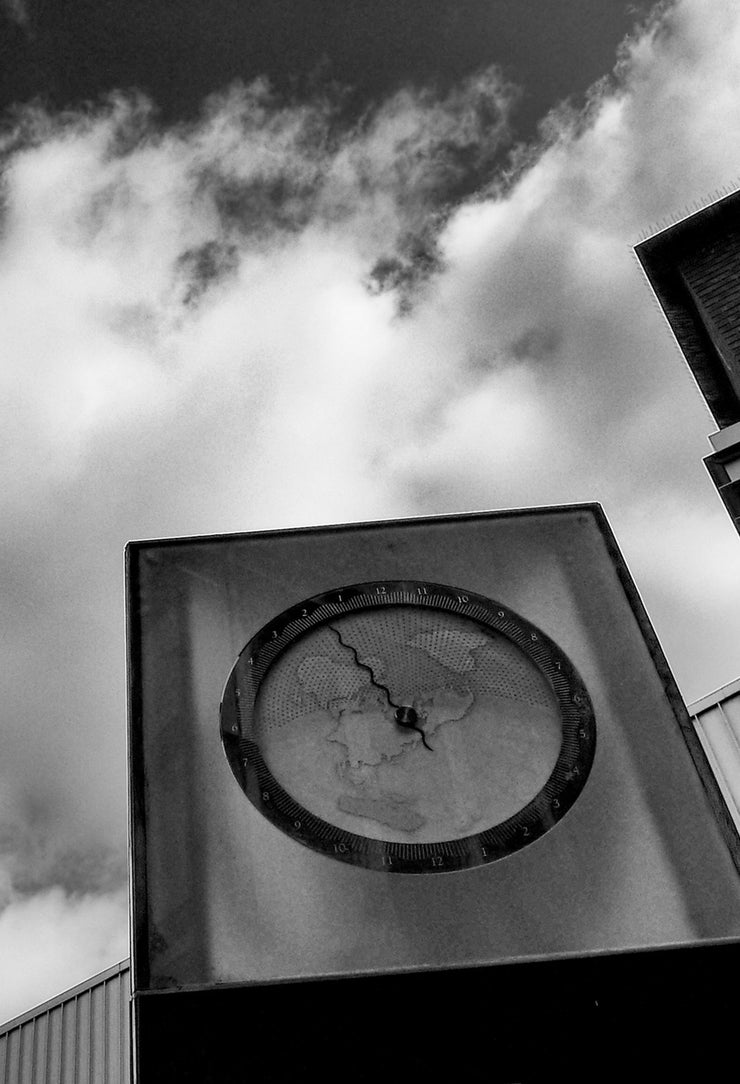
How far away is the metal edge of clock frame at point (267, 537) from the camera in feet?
6.34

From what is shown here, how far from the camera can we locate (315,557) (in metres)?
2.58

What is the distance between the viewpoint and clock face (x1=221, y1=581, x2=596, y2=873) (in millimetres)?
2094

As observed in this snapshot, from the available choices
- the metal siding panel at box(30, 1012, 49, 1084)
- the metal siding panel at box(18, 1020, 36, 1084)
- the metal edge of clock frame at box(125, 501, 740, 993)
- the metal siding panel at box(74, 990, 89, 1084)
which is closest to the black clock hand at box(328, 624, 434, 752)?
the metal edge of clock frame at box(125, 501, 740, 993)

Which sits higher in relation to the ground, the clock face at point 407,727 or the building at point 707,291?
the building at point 707,291

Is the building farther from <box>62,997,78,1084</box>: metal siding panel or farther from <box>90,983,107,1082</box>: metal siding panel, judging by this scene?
<box>62,997,78,1084</box>: metal siding panel

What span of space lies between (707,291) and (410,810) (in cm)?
909

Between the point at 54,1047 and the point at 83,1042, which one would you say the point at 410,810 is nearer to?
the point at 83,1042

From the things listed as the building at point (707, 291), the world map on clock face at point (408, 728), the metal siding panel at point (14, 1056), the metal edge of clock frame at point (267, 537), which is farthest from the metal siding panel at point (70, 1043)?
the world map on clock face at point (408, 728)

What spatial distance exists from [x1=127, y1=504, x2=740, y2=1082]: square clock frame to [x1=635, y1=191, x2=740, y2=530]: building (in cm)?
728

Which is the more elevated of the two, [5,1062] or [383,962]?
[5,1062]

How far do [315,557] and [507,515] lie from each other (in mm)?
589

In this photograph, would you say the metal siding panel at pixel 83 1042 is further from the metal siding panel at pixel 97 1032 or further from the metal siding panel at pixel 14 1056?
the metal siding panel at pixel 14 1056

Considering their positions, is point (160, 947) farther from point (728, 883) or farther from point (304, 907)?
point (728, 883)

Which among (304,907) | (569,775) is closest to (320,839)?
(304,907)
